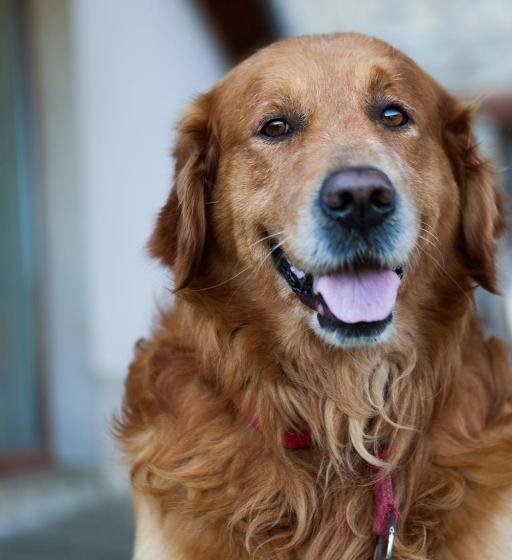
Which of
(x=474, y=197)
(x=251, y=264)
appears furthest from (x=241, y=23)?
(x=251, y=264)

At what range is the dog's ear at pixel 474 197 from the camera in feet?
9.84

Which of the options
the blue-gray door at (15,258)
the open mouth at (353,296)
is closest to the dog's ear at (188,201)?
the open mouth at (353,296)

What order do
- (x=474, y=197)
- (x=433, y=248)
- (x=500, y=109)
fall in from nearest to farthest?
(x=433, y=248)
(x=474, y=197)
(x=500, y=109)

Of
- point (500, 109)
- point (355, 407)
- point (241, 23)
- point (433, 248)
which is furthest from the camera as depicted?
point (500, 109)

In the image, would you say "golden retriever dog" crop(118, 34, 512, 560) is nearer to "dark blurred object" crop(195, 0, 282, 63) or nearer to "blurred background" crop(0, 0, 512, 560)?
"blurred background" crop(0, 0, 512, 560)

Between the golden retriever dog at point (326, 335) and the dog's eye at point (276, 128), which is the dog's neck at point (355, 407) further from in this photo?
the dog's eye at point (276, 128)

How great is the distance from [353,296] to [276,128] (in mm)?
658

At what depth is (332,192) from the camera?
8.24 ft

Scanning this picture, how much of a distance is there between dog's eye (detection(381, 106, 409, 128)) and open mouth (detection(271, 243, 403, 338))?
495mm

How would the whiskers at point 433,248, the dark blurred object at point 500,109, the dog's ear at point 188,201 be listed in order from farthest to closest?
1. the dark blurred object at point 500,109
2. the dog's ear at point 188,201
3. the whiskers at point 433,248

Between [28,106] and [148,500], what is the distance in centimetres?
408

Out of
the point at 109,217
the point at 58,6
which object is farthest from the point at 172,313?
the point at 58,6

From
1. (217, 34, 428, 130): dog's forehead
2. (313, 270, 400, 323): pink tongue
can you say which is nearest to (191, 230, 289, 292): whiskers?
(313, 270, 400, 323): pink tongue

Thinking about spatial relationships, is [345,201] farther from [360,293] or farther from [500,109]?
[500,109]
